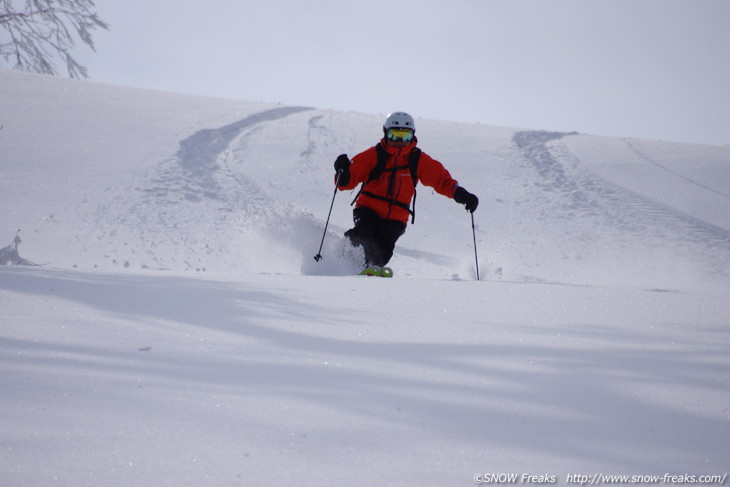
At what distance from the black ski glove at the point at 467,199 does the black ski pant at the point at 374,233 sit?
0.57 m

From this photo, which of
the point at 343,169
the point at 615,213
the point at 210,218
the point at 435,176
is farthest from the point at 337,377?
the point at 615,213

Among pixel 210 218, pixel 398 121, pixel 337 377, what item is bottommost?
pixel 210 218

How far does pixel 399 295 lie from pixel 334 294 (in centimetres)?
31

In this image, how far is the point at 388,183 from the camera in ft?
18.1

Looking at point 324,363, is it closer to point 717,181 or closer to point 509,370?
point 509,370

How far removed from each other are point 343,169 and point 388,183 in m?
0.46

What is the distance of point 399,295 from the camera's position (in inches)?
114

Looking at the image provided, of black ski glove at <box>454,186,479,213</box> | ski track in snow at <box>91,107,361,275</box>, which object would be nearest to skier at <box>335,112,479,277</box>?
black ski glove at <box>454,186,479,213</box>

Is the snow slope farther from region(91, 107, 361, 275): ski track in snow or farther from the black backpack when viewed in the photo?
the black backpack

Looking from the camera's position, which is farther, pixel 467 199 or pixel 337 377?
pixel 467 199

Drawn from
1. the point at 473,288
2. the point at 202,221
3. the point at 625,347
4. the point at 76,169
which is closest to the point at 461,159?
Answer: the point at 202,221

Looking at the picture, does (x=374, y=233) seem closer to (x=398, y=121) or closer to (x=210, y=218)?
(x=398, y=121)

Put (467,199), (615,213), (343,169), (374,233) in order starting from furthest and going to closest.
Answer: (615,213), (374,233), (467,199), (343,169)

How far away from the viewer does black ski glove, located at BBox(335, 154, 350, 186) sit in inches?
208
